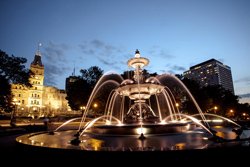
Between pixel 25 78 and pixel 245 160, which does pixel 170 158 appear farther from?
pixel 25 78

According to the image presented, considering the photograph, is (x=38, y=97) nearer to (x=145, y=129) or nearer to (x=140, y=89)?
(x=140, y=89)

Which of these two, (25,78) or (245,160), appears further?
(25,78)

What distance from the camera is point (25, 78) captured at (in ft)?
108

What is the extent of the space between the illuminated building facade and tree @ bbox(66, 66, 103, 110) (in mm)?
53698

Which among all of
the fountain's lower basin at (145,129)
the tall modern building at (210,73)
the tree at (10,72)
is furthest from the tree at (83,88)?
the tall modern building at (210,73)

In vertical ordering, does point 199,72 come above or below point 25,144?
above

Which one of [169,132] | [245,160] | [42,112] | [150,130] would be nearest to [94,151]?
[245,160]

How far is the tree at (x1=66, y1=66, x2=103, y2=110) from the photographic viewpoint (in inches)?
1731

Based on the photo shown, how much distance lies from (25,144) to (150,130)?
19.7 feet

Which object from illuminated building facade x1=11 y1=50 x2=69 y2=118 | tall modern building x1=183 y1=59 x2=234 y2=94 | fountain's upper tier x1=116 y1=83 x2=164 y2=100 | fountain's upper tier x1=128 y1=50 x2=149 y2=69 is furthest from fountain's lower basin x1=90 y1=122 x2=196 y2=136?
tall modern building x1=183 y1=59 x2=234 y2=94

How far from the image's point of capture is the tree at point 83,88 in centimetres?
4397

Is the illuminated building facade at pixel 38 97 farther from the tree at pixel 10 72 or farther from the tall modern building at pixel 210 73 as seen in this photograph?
the tall modern building at pixel 210 73

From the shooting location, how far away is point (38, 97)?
330 ft

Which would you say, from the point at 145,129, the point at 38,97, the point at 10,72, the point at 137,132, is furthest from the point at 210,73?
the point at 137,132
